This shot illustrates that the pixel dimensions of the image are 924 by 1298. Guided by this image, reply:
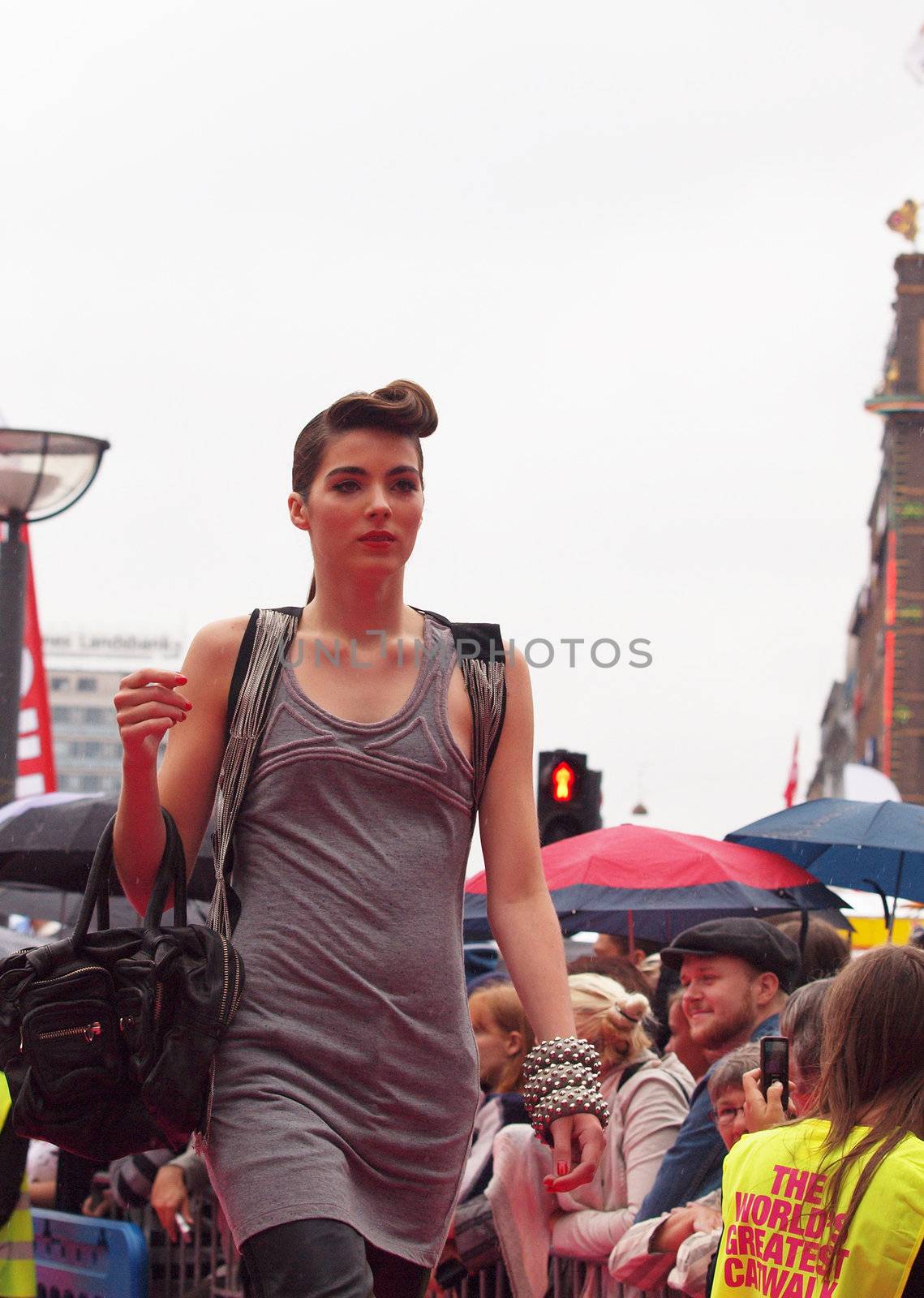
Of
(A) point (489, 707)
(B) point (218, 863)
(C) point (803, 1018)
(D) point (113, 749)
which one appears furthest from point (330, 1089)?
(D) point (113, 749)

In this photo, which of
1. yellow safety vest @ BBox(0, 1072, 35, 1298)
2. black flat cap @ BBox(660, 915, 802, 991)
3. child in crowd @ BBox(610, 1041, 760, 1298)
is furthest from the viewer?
black flat cap @ BBox(660, 915, 802, 991)

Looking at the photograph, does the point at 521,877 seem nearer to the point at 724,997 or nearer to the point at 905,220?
the point at 724,997

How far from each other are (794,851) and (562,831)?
2927 millimetres

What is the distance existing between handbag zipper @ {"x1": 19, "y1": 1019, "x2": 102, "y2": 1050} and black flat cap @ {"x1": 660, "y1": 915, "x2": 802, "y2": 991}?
3.32m

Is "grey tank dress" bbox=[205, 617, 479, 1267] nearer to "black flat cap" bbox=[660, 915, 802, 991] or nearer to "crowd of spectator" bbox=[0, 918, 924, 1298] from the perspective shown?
"crowd of spectator" bbox=[0, 918, 924, 1298]

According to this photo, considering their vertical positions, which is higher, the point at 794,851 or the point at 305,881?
the point at 305,881

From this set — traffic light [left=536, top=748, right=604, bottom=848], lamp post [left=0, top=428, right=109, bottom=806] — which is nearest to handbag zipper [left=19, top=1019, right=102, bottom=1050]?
lamp post [left=0, top=428, right=109, bottom=806]

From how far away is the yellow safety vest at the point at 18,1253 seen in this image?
5.49 meters

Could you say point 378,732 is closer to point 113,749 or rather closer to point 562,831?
point 562,831

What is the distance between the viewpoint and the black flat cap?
5.93 m

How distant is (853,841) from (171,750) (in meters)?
5.31

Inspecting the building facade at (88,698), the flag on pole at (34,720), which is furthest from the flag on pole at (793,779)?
the building facade at (88,698)

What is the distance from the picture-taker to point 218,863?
318cm

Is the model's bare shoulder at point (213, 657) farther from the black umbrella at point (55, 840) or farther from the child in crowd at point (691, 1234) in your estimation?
the black umbrella at point (55, 840)
